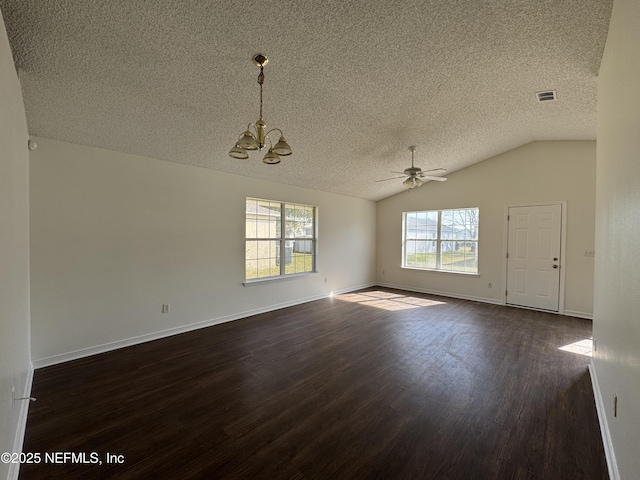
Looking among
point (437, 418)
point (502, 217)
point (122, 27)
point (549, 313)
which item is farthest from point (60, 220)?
point (549, 313)

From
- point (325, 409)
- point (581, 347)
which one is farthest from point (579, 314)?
point (325, 409)

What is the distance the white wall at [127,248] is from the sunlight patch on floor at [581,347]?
4311 millimetres

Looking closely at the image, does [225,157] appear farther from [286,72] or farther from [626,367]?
[626,367]

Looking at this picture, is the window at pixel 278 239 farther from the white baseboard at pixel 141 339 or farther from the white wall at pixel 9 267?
the white wall at pixel 9 267

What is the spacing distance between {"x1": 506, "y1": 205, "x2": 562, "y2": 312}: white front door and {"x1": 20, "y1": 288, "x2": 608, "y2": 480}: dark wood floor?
4.39ft

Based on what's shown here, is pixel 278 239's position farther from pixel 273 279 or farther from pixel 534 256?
pixel 534 256

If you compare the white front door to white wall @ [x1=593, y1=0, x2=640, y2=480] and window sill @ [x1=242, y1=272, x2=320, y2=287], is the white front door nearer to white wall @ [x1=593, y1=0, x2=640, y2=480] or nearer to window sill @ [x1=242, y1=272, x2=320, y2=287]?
white wall @ [x1=593, y1=0, x2=640, y2=480]

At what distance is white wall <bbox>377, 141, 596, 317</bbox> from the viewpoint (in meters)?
4.75

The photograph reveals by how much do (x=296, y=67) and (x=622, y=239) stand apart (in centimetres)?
263

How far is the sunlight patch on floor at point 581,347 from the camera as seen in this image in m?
3.37

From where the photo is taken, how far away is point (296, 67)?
2492 mm

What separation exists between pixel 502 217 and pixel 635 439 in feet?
16.6

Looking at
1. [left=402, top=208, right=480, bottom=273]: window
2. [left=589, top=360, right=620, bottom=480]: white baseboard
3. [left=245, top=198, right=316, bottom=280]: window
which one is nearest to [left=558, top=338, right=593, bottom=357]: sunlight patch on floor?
[left=589, top=360, right=620, bottom=480]: white baseboard

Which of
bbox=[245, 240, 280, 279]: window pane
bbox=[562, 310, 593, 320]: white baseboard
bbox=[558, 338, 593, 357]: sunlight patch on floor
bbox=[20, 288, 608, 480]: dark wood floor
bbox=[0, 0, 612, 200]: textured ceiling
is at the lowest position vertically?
bbox=[20, 288, 608, 480]: dark wood floor
